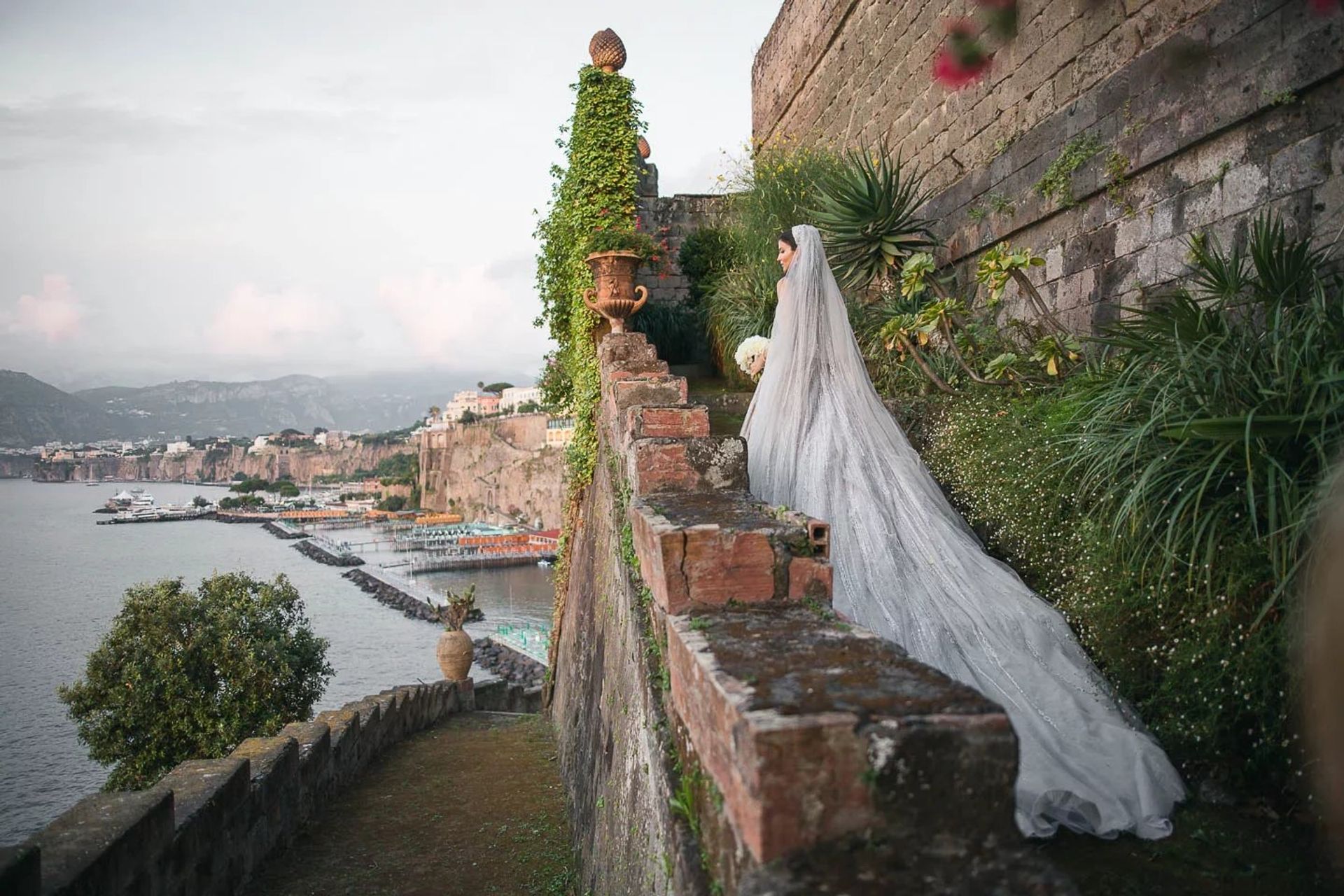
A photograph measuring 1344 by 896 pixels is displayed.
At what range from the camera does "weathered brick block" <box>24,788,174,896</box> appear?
276 cm

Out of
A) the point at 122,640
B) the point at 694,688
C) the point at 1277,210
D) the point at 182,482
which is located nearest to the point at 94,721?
the point at 122,640

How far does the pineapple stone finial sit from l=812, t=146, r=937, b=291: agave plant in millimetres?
3378

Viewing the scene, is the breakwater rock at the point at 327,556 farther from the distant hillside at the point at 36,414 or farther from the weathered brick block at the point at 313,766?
the weathered brick block at the point at 313,766

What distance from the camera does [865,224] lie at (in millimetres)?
6320

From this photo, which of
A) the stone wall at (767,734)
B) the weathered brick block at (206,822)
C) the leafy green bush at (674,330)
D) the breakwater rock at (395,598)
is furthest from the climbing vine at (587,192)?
the breakwater rock at (395,598)

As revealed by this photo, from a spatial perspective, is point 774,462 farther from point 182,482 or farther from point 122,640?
point 182,482

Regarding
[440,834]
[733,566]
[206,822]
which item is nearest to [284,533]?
[440,834]

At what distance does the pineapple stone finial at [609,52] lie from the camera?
28.6 ft

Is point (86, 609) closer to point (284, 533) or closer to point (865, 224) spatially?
point (865, 224)

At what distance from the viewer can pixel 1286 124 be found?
12.2 feet

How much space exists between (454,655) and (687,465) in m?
10.7

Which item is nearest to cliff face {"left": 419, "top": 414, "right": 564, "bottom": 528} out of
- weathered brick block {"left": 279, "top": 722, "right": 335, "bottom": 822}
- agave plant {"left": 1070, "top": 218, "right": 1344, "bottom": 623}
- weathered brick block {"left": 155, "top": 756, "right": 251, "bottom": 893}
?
weathered brick block {"left": 279, "top": 722, "right": 335, "bottom": 822}

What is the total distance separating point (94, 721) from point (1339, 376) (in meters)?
17.1

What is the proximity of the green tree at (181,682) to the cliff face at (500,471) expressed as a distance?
5140 centimetres
